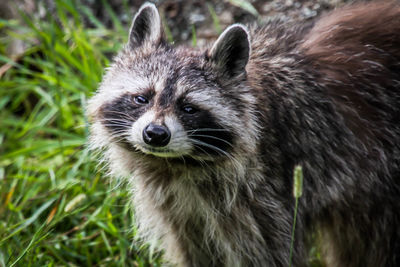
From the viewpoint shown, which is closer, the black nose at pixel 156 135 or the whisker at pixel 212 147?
the black nose at pixel 156 135

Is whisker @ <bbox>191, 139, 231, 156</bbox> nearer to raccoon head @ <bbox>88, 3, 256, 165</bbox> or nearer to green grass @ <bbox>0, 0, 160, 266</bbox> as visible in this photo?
raccoon head @ <bbox>88, 3, 256, 165</bbox>

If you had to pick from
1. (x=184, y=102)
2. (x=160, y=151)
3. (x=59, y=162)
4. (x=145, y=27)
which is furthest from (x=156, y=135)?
(x=59, y=162)

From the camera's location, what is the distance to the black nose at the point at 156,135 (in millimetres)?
3590

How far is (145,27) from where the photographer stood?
4.34 meters

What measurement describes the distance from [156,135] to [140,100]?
418mm

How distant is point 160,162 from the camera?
413 centimetres

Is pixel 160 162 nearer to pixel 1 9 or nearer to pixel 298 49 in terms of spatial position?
pixel 298 49

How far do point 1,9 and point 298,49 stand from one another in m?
4.43

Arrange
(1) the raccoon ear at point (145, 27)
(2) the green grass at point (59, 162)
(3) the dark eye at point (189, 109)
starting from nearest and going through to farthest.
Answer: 1. (3) the dark eye at point (189, 109)
2. (1) the raccoon ear at point (145, 27)
3. (2) the green grass at point (59, 162)

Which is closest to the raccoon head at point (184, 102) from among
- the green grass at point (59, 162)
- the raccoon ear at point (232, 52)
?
the raccoon ear at point (232, 52)

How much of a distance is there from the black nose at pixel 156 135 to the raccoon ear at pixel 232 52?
67 cm

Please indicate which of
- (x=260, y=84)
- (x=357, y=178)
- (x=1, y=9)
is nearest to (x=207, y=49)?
(x=260, y=84)

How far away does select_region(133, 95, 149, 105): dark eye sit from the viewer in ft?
12.8

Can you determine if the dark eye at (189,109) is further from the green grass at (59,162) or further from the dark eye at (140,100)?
the green grass at (59,162)
